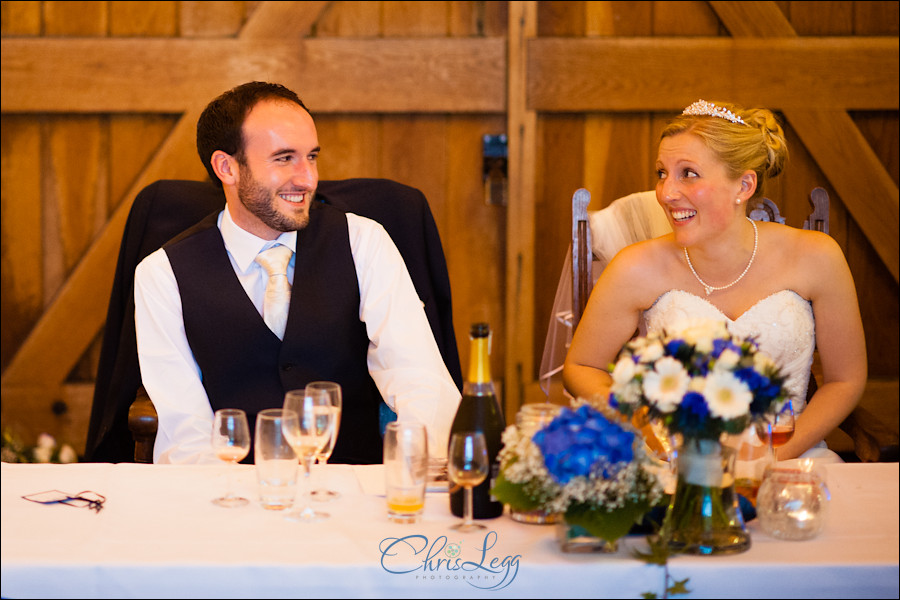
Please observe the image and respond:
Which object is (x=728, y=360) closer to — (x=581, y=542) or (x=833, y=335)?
(x=581, y=542)

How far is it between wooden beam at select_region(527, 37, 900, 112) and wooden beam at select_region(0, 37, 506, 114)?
23 cm

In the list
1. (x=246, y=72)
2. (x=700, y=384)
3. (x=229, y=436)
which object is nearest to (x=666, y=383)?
(x=700, y=384)

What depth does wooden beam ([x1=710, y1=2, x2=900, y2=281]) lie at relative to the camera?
3551 millimetres

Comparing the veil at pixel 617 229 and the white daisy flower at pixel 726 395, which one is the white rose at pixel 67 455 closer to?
the veil at pixel 617 229

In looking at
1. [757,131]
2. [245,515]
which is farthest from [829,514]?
[757,131]

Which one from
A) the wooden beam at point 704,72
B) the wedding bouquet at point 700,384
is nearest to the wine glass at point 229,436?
the wedding bouquet at point 700,384

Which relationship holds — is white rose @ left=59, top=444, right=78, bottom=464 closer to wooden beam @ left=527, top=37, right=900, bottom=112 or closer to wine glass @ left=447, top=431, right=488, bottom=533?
wooden beam @ left=527, top=37, right=900, bottom=112

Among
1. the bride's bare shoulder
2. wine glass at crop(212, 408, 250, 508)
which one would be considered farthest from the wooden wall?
wine glass at crop(212, 408, 250, 508)

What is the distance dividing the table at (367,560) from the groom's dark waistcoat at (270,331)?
841mm

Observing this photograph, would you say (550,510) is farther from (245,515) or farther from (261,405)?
(261,405)

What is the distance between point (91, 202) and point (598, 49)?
198 cm

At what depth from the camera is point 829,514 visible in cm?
141

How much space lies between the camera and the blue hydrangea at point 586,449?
1.21m

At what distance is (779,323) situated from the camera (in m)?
2.25
